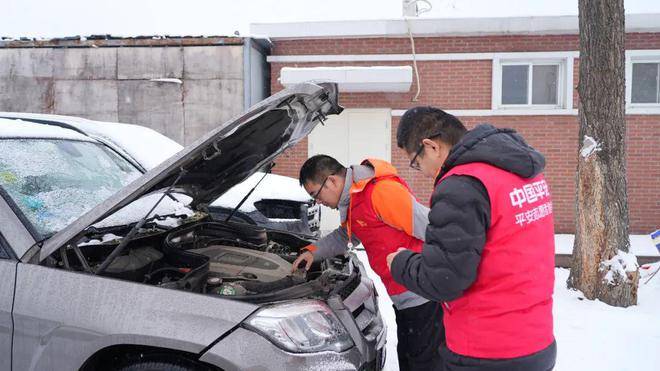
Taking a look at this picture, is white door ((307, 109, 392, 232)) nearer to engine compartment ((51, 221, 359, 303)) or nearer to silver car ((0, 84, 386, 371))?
engine compartment ((51, 221, 359, 303))

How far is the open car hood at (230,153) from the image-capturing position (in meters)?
2.06

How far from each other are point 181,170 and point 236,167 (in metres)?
1.03

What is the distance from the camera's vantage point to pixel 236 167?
3221 millimetres

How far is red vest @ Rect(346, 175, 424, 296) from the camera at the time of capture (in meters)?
2.62

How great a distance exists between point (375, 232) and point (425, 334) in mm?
618

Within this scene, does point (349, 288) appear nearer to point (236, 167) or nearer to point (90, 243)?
point (236, 167)

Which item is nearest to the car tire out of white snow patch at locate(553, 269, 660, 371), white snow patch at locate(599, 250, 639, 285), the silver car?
the silver car

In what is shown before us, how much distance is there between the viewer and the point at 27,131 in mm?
3102

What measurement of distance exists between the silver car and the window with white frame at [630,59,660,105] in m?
8.75

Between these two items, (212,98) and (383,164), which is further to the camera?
(212,98)

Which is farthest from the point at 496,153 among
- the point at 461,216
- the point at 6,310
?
the point at 6,310

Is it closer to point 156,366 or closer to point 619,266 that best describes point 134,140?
point 156,366

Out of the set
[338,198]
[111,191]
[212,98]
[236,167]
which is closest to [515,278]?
[338,198]

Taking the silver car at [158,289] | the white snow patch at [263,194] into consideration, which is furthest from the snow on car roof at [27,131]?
the white snow patch at [263,194]
